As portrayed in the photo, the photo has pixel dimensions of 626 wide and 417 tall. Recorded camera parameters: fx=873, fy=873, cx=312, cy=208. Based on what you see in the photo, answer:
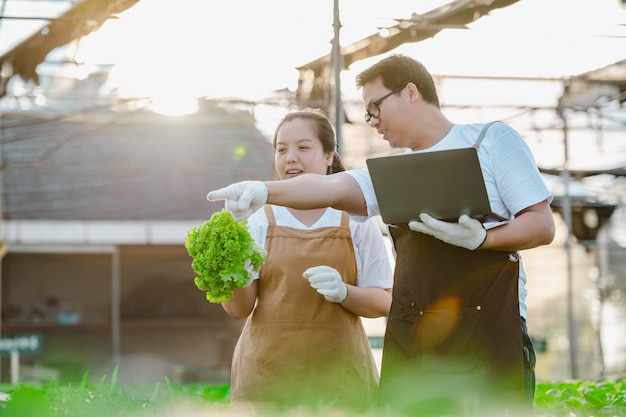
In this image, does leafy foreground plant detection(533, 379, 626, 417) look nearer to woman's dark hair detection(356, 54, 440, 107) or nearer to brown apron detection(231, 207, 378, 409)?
brown apron detection(231, 207, 378, 409)

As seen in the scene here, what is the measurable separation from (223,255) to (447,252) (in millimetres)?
619

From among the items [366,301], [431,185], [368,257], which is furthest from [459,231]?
[368,257]

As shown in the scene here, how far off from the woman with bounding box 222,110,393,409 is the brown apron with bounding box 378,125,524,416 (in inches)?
13.0

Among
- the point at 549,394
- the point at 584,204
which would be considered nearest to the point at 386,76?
the point at 549,394

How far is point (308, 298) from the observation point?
2.61 m

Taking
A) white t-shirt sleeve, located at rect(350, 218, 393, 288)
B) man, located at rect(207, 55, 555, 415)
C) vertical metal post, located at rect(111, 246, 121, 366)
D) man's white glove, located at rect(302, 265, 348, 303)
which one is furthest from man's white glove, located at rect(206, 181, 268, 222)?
vertical metal post, located at rect(111, 246, 121, 366)

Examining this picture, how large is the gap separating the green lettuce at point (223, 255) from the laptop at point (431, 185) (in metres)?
0.50

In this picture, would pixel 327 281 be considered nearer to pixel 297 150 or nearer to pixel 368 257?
pixel 368 257

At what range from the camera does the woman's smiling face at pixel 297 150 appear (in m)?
2.71

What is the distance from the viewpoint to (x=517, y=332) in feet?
7.02

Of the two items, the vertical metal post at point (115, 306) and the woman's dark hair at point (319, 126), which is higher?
the woman's dark hair at point (319, 126)

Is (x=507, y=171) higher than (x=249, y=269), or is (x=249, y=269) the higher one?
(x=507, y=171)

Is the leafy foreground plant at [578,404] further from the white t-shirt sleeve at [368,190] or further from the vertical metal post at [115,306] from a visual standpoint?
the vertical metal post at [115,306]

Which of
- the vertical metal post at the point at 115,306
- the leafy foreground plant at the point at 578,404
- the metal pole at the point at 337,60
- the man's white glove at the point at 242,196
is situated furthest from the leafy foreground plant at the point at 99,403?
the vertical metal post at the point at 115,306
